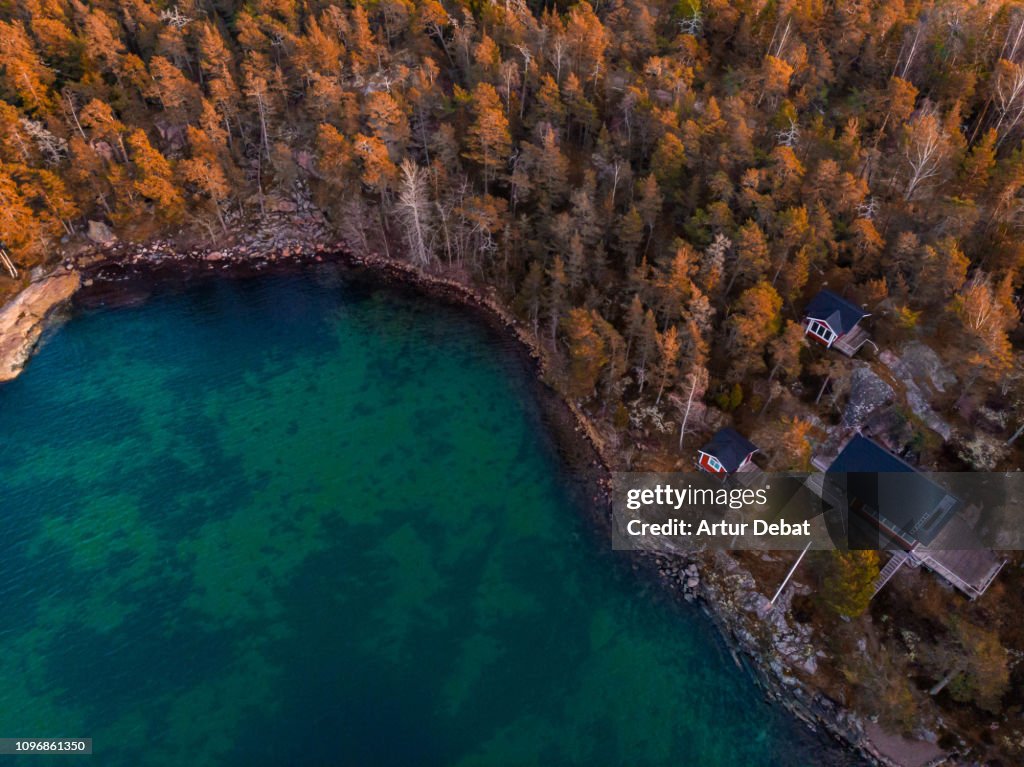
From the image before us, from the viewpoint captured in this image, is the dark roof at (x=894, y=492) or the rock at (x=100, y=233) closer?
the dark roof at (x=894, y=492)

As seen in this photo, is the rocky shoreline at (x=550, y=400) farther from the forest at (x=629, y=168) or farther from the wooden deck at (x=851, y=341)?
the wooden deck at (x=851, y=341)

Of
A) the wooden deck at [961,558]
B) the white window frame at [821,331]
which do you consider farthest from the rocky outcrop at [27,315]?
the wooden deck at [961,558]

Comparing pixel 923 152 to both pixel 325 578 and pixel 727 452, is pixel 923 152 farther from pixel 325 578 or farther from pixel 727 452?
pixel 325 578

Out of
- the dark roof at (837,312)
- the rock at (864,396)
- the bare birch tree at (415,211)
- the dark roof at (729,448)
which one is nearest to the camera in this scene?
the dark roof at (729,448)

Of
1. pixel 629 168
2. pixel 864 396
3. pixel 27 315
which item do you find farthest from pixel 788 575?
pixel 27 315

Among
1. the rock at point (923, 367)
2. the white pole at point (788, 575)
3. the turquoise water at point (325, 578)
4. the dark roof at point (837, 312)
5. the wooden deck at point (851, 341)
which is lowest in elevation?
the turquoise water at point (325, 578)
